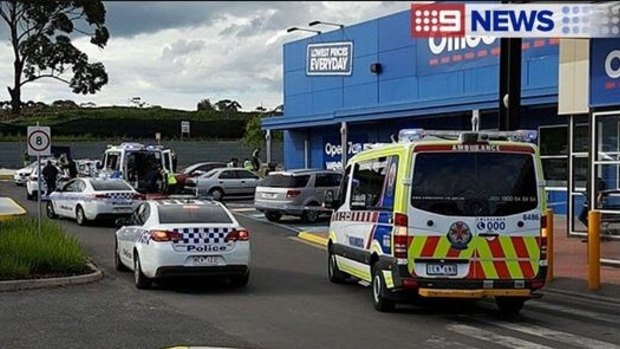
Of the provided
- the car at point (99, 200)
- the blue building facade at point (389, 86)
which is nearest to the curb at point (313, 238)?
the car at point (99, 200)

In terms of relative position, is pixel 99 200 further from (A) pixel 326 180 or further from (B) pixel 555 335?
(B) pixel 555 335

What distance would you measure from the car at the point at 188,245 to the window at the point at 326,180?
12383 mm

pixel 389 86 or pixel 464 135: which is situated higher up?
pixel 389 86

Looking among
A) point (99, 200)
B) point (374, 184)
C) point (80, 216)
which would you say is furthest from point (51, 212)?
point (374, 184)

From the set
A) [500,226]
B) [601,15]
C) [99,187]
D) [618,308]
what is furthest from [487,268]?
[99,187]

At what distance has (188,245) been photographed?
13.6m

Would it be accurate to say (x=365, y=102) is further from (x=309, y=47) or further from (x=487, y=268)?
(x=487, y=268)

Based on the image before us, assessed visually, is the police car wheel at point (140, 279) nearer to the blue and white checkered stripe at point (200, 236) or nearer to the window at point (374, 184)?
the blue and white checkered stripe at point (200, 236)

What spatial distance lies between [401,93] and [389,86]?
0.97 metres

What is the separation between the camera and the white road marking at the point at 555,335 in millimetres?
9922

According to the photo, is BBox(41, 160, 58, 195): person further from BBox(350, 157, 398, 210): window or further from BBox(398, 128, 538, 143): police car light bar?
BBox(398, 128, 538, 143): police car light bar

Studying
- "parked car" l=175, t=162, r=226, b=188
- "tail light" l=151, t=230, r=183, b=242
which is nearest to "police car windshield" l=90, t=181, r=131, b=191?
"parked car" l=175, t=162, r=226, b=188

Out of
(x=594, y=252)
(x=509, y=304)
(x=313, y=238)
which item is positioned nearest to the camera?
(x=509, y=304)

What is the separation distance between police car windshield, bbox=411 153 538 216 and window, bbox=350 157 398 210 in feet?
1.57
